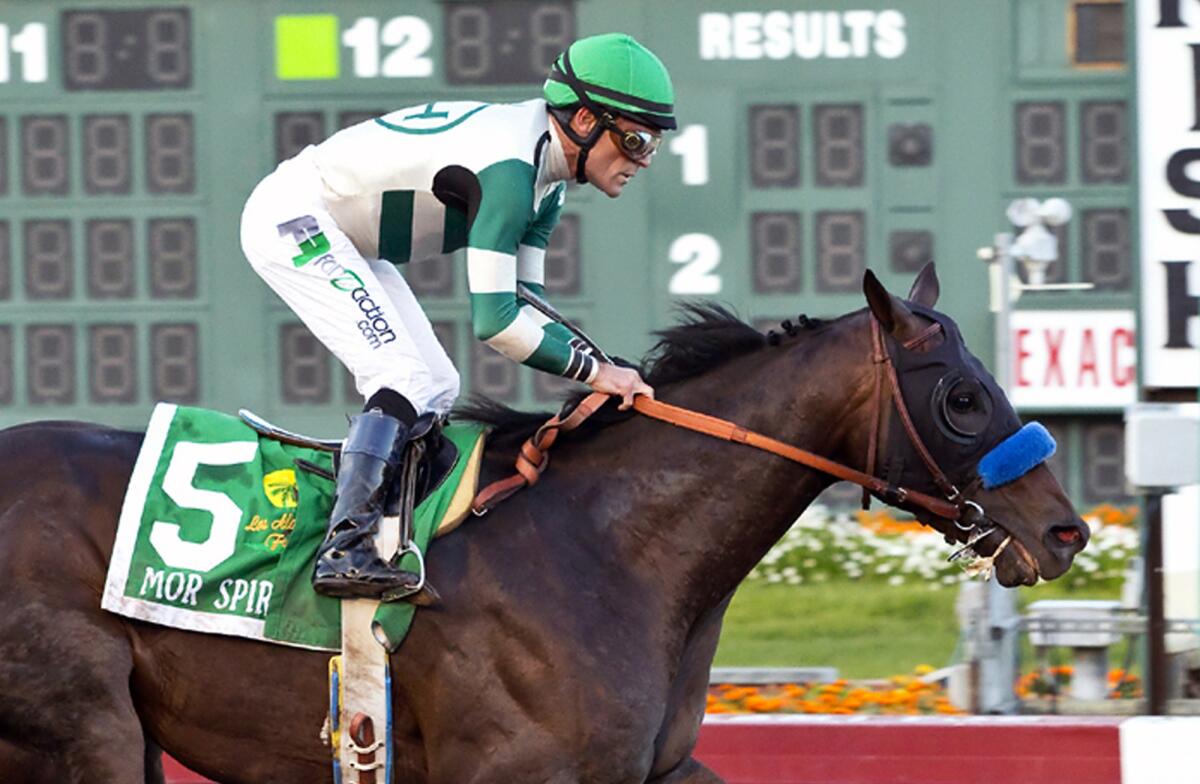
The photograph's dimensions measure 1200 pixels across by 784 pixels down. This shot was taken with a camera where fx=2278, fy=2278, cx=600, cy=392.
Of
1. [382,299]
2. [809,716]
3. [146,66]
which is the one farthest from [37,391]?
[382,299]

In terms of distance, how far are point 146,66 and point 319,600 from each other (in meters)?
7.72

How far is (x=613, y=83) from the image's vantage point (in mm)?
4645

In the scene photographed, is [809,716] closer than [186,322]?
Yes

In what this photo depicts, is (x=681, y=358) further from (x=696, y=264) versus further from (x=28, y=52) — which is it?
(x=28, y=52)

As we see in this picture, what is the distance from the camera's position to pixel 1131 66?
22.1 ft

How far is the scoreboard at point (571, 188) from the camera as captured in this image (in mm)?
11359

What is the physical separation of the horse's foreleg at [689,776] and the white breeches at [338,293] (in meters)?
0.89

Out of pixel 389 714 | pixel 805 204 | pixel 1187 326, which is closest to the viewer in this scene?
pixel 389 714

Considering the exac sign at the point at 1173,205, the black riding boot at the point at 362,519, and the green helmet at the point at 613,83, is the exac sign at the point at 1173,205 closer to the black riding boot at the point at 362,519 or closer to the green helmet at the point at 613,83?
the green helmet at the point at 613,83

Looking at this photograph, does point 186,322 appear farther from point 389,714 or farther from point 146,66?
point 389,714

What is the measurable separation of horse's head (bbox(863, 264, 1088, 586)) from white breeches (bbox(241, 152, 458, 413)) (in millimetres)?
938

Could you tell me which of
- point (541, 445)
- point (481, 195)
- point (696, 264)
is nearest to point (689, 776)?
point (541, 445)

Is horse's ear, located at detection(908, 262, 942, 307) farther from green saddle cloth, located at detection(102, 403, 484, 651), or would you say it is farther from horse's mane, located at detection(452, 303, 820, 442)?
green saddle cloth, located at detection(102, 403, 484, 651)

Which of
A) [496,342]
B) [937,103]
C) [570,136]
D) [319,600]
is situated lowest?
[319,600]
